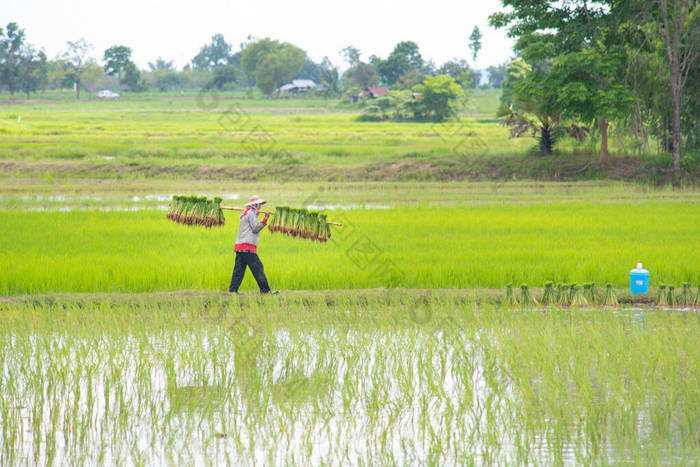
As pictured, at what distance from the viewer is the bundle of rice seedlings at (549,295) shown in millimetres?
7688

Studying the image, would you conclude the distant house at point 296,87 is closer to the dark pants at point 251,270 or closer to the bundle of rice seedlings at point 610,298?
the dark pants at point 251,270

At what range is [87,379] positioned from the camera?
5.36 metres

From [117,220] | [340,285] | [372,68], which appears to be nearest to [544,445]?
[340,285]

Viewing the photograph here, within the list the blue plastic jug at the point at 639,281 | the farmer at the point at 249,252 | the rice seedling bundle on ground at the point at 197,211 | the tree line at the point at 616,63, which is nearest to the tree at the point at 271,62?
the tree line at the point at 616,63

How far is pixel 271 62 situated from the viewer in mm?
68188

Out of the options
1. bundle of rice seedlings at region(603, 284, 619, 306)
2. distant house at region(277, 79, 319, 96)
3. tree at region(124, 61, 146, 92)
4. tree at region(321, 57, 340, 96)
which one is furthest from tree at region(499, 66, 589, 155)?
distant house at region(277, 79, 319, 96)

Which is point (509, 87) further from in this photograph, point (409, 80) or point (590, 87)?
point (590, 87)

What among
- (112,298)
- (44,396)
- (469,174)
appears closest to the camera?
(44,396)

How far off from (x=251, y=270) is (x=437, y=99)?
37689 mm

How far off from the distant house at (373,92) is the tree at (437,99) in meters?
13.2

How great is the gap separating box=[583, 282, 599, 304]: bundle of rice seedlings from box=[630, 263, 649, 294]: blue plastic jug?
451mm

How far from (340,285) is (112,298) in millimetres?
2362

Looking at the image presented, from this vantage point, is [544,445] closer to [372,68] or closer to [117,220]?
[117,220]

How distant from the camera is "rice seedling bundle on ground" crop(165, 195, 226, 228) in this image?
32.3 ft
